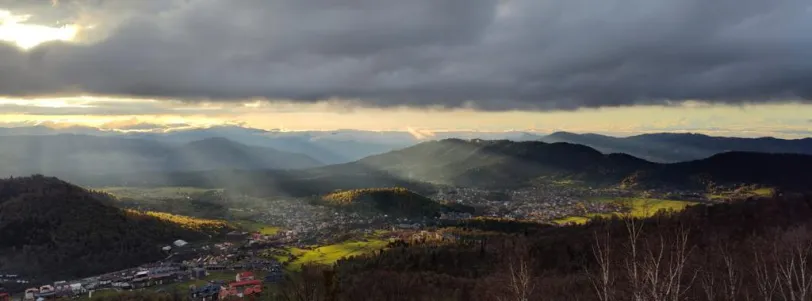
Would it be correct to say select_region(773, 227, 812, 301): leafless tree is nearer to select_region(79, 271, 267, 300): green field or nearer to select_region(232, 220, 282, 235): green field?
select_region(79, 271, 267, 300): green field

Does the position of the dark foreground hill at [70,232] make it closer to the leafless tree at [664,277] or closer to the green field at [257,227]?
the green field at [257,227]

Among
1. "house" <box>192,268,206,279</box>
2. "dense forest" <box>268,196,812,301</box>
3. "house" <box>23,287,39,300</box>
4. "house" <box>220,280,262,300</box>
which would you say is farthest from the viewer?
"house" <box>192,268,206,279</box>

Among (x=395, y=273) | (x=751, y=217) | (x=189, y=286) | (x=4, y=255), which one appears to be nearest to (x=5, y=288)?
(x=4, y=255)

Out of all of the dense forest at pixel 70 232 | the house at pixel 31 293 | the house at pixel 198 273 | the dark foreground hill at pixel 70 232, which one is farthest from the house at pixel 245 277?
the dense forest at pixel 70 232

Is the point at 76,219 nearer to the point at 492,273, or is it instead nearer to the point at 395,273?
the point at 395,273

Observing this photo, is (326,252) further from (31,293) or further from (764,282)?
(764,282)

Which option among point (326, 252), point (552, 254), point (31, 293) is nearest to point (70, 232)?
point (31, 293)

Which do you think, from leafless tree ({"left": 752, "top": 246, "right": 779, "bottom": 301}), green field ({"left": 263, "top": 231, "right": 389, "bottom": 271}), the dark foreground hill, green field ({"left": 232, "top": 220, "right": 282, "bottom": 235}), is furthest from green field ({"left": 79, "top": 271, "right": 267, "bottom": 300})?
leafless tree ({"left": 752, "top": 246, "right": 779, "bottom": 301})

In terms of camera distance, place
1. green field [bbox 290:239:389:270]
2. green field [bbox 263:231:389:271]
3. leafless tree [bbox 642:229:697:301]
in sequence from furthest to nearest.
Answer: green field [bbox 290:239:389:270]
green field [bbox 263:231:389:271]
leafless tree [bbox 642:229:697:301]
